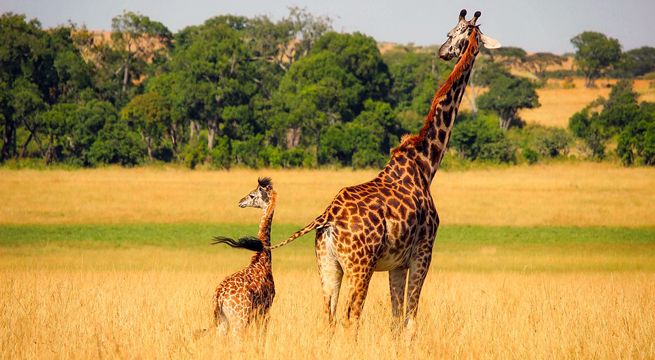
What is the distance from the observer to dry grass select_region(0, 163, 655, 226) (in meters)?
33.4

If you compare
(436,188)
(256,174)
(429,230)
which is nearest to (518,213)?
(436,188)

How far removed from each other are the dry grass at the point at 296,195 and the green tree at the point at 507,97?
2313 cm

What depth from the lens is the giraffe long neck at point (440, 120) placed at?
35.0 ft

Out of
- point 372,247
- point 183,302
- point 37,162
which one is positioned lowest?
point 37,162

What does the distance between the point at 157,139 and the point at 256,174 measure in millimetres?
12610

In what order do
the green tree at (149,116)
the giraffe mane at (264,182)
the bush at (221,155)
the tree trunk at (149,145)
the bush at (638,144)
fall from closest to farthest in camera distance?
the giraffe mane at (264,182), the bush at (638,144), the bush at (221,155), the tree trunk at (149,145), the green tree at (149,116)

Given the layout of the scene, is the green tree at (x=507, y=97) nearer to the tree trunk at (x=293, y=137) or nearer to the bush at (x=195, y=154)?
the tree trunk at (x=293, y=137)

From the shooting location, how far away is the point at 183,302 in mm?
12570

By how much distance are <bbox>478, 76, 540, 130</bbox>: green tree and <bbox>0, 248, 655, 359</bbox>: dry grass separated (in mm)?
61896

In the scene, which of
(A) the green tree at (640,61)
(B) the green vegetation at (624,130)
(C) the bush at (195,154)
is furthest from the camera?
(A) the green tree at (640,61)

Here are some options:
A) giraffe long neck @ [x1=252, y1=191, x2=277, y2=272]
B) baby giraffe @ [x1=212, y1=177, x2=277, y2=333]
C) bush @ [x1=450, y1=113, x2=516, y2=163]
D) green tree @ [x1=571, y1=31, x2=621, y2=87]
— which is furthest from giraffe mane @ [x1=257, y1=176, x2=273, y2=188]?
green tree @ [x1=571, y1=31, x2=621, y2=87]

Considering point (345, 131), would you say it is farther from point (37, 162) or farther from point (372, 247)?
point (372, 247)

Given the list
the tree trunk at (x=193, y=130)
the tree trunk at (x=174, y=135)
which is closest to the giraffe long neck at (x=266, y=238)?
the tree trunk at (x=174, y=135)

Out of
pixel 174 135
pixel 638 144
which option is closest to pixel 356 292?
pixel 638 144
